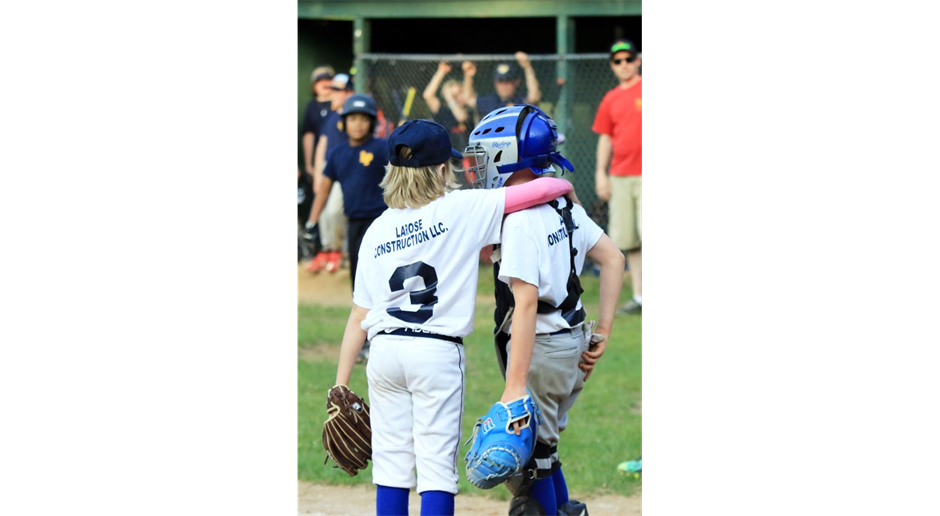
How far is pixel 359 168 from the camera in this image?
8.05 m

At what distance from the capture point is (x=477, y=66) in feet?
44.1

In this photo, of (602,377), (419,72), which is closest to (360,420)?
(602,377)

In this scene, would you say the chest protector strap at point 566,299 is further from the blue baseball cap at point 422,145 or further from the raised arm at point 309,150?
the raised arm at point 309,150

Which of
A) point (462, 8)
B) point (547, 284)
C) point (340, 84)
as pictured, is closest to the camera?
point (547, 284)

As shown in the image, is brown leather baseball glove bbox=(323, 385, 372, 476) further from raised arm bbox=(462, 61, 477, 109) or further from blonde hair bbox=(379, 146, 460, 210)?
raised arm bbox=(462, 61, 477, 109)

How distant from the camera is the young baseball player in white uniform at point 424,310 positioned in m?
3.74

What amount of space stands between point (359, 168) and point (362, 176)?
0.08 metres

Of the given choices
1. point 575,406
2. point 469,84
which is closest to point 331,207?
point 469,84

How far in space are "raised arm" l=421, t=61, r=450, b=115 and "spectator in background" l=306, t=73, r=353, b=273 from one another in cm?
94

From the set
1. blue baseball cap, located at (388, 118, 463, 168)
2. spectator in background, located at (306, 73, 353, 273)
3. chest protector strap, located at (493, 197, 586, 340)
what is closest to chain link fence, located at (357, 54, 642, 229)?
spectator in background, located at (306, 73, 353, 273)

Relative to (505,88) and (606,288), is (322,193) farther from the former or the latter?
(606,288)

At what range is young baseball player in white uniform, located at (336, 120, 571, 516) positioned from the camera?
374cm

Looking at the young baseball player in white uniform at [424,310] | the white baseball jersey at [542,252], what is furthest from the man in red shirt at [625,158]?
the young baseball player in white uniform at [424,310]

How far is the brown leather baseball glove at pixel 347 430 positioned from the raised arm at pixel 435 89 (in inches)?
347
